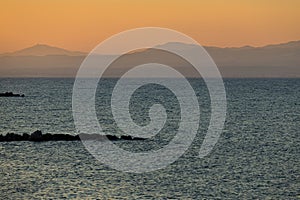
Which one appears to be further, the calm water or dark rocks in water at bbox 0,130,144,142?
dark rocks in water at bbox 0,130,144,142

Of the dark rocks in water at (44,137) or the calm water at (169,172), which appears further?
the dark rocks in water at (44,137)

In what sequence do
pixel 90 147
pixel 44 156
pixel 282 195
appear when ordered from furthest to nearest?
pixel 90 147 → pixel 44 156 → pixel 282 195

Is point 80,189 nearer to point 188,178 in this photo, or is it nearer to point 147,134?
point 188,178

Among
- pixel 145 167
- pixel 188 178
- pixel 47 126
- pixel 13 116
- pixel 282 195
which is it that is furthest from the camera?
pixel 13 116

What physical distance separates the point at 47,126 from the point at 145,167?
40.8m

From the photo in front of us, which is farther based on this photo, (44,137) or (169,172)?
(44,137)

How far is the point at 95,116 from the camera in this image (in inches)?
4749

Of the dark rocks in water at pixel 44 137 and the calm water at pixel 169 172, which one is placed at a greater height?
the dark rocks in water at pixel 44 137

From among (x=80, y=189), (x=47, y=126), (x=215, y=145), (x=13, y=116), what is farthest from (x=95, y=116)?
(x=80, y=189)

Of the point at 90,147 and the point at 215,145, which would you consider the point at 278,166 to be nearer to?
the point at 215,145

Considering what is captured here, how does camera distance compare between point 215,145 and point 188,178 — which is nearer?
point 188,178

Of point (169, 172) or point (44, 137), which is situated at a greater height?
point (44, 137)

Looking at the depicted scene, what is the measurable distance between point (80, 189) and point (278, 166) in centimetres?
2076

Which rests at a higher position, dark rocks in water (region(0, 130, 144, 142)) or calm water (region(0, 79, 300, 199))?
dark rocks in water (region(0, 130, 144, 142))
